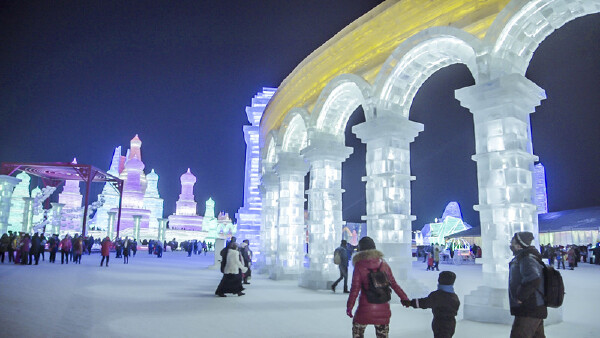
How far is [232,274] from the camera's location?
9219 millimetres

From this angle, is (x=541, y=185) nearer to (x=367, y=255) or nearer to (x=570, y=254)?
(x=570, y=254)

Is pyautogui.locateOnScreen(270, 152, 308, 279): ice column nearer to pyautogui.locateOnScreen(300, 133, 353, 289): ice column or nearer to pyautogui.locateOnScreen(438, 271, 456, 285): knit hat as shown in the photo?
pyautogui.locateOnScreen(300, 133, 353, 289): ice column

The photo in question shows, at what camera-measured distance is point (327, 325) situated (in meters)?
6.04

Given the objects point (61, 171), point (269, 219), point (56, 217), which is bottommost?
point (269, 219)

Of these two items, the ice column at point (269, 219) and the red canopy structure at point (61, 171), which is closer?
the ice column at point (269, 219)

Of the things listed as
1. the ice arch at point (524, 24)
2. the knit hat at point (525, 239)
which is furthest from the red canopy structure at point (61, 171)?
the knit hat at point (525, 239)

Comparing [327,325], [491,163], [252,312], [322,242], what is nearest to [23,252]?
[322,242]

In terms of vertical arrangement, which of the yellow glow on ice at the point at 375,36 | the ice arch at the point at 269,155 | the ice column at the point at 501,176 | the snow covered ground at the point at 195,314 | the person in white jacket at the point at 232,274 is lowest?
the snow covered ground at the point at 195,314

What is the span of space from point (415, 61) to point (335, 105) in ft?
10.3

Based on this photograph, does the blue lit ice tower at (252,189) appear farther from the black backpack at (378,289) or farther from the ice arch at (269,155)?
the black backpack at (378,289)

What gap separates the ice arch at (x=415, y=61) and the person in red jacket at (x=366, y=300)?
17.0ft

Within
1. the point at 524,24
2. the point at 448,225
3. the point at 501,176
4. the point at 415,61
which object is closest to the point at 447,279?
the point at 501,176

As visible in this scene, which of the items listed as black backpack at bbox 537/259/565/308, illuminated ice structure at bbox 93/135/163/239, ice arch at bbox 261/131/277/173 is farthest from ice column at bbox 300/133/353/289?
illuminated ice structure at bbox 93/135/163/239

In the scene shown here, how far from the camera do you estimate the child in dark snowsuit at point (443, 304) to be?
3760 millimetres
